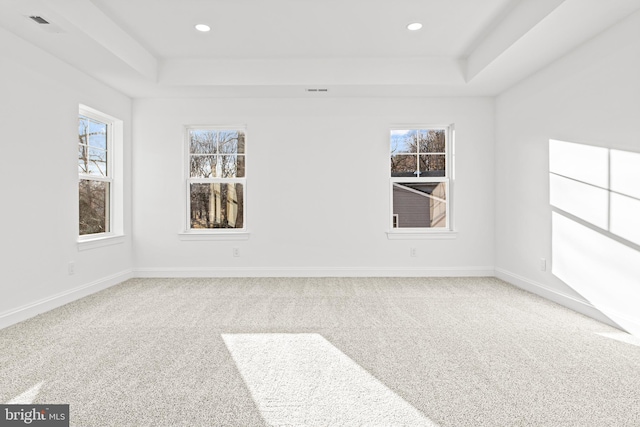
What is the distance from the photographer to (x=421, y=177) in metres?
4.80

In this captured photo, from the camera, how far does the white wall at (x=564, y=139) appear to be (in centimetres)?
268

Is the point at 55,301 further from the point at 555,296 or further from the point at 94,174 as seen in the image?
the point at 555,296

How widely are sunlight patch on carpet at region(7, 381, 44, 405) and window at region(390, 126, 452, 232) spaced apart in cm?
398

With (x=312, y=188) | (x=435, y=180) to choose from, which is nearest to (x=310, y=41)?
(x=312, y=188)

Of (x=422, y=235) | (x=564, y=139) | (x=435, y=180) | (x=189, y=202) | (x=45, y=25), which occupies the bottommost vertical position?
(x=422, y=235)

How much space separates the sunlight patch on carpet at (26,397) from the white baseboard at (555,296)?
4006 millimetres

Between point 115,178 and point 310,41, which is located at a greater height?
point 310,41

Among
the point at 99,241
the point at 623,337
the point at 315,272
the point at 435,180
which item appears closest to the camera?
the point at 623,337

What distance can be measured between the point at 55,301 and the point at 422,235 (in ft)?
14.0

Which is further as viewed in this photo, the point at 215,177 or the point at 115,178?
the point at 215,177

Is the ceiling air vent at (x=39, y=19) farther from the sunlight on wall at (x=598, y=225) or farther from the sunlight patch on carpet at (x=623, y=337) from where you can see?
the sunlight patch on carpet at (x=623, y=337)

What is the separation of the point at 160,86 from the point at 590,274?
4.98m

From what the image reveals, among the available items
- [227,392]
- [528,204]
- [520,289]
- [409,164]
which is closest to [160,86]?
[409,164]

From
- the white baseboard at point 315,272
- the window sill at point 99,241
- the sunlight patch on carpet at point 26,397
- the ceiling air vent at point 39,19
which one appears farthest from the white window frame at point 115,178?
the sunlight patch on carpet at point 26,397
